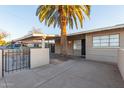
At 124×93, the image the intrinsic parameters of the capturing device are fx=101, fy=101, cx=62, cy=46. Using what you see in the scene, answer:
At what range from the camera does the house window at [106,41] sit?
28.3 ft

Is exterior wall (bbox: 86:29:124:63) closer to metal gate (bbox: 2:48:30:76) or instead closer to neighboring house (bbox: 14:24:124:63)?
neighboring house (bbox: 14:24:124:63)

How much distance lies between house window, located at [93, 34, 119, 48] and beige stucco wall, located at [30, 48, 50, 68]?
16.8 ft

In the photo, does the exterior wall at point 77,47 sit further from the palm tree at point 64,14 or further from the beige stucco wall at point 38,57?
the beige stucco wall at point 38,57

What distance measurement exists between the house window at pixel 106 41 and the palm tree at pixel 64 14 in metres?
3.02

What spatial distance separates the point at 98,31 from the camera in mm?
9305

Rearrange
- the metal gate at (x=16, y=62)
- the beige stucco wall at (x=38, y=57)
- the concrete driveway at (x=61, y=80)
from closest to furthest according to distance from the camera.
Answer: the concrete driveway at (x=61, y=80), the metal gate at (x=16, y=62), the beige stucco wall at (x=38, y=57)

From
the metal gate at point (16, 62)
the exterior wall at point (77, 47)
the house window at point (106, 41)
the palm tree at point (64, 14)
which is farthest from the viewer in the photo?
the exterior wall at point (77, 47)

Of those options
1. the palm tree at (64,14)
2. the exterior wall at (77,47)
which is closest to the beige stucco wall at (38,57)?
the palm tree at (64,14)

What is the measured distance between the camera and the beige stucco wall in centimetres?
664

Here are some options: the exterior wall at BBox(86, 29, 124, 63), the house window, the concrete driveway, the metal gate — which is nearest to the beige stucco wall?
the metal gate

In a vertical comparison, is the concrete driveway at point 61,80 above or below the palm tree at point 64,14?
below

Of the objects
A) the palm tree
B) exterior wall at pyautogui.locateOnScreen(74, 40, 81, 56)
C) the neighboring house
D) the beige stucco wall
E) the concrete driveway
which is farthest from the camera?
exterior wall at pyautogui.locateOnScreen(74, 40, 81, 56)

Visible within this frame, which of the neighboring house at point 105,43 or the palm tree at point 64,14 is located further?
the palm tree at point 64,14

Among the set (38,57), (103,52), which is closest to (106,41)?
(103,52)
